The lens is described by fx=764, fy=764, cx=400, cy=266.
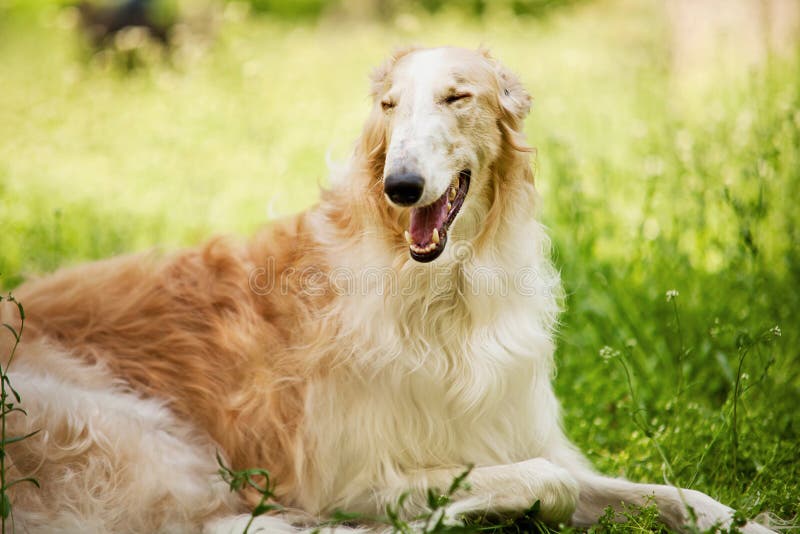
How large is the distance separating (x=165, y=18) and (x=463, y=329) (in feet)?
34.8

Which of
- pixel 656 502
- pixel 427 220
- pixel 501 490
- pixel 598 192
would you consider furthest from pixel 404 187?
pixel 598 192

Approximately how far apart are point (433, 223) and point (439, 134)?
0.32 meters

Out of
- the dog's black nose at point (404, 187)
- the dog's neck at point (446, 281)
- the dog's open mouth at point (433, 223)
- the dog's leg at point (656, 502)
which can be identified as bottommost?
the dog's leg at point (656, 502)

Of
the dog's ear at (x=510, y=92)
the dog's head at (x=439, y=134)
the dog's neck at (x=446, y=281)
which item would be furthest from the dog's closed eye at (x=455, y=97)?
the dog's neck at (x=446, y=281)

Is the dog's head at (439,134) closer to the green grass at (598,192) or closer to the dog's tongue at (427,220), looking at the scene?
the dog's tongue at (427,220)

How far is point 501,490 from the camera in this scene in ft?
9.35

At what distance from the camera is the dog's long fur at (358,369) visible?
111 inches

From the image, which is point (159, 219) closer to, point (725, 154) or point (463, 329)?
point (463, 329)

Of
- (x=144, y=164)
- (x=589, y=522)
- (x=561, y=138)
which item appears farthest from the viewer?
(x=144, y=164)

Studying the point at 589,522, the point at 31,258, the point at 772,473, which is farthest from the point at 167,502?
the point at 31,258

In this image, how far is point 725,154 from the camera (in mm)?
5188

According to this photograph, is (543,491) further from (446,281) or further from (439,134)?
(439,134)

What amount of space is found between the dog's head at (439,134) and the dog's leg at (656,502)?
47.3 inches

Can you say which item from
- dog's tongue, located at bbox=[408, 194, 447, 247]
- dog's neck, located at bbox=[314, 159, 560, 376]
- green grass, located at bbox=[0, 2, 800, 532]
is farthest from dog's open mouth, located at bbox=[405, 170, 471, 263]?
green grass, located at bbox=[0, 2, 800, 532]
